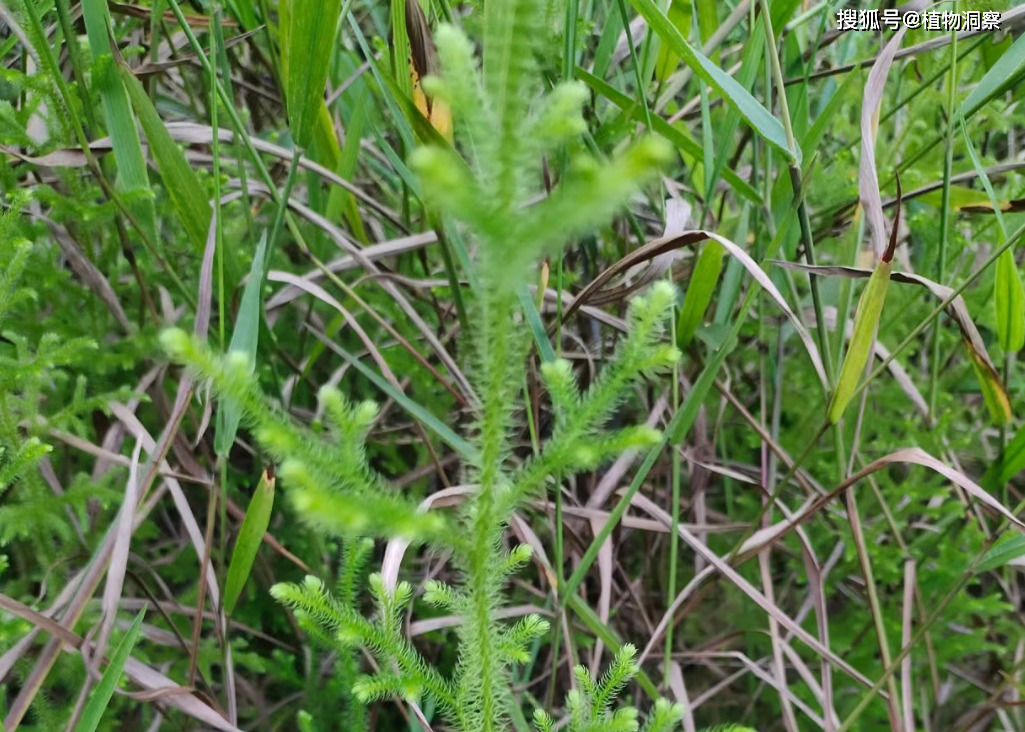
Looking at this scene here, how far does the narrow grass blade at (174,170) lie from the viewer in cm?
87

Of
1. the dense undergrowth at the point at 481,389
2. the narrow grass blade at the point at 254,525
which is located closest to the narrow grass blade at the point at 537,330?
the dense undergrowth at the point at 481,389

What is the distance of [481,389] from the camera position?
44cm

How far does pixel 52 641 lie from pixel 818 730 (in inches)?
39.5

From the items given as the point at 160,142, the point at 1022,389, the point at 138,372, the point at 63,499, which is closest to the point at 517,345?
the point at 160,142

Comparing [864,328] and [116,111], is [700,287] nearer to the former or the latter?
[864,328]

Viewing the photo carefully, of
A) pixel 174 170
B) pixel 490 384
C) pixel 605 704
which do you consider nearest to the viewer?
pixel 490 384

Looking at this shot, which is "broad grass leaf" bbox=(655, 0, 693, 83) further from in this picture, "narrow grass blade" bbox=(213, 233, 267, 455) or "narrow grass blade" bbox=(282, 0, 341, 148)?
"narrow grass blade" bbox=(213, 233, 267, 455)

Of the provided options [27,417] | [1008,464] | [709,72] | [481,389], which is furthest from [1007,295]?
[27,417]

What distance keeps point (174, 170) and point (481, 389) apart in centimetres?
61

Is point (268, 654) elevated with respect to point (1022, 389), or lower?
Answer: lower

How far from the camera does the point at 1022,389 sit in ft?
4.13

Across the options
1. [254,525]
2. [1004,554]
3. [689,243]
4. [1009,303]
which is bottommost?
[1004,554]

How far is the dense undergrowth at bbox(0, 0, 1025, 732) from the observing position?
0.67 metres

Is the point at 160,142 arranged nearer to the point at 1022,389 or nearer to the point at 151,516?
the point at 151,516
